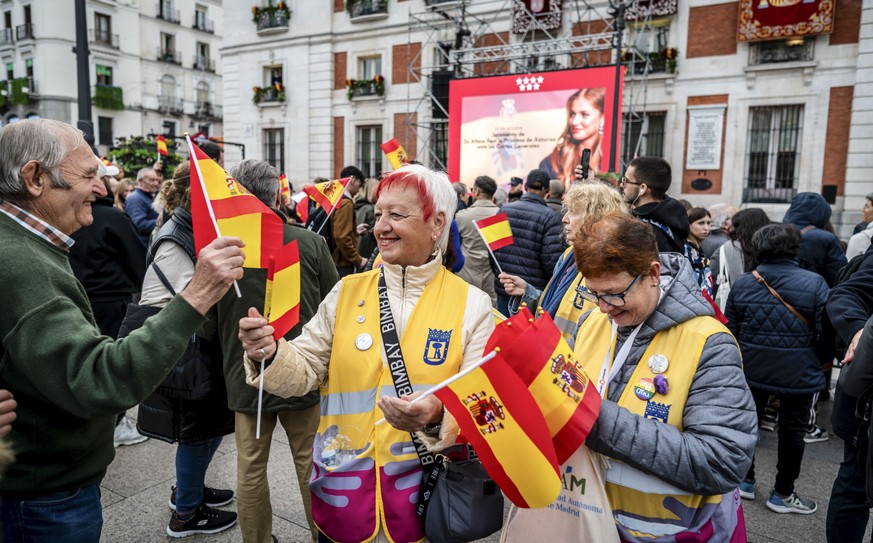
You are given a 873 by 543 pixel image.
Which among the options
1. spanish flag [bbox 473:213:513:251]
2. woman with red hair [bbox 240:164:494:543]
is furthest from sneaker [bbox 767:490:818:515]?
woman with red hair [bbox 240:164:494:543]

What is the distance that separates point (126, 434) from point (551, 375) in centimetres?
399

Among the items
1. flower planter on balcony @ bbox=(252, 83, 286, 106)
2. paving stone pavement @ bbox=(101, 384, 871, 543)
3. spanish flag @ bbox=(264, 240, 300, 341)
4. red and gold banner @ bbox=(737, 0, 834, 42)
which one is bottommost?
paving stone pavement @ bbox=(101, 384, 871, 543)

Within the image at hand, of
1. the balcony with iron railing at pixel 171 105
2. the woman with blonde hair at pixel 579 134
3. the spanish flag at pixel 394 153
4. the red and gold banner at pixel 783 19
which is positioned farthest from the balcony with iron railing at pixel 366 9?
the balcony with iron railing at pixel 171 105

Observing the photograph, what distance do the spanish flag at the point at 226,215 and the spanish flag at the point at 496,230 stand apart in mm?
2316

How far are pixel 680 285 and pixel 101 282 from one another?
12.9ft

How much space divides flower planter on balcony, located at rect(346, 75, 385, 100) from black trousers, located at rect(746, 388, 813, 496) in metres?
17.7

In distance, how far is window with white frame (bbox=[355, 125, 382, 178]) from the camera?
66.3 feet

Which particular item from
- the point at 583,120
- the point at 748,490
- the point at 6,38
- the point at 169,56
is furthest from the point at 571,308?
the point at 6,38

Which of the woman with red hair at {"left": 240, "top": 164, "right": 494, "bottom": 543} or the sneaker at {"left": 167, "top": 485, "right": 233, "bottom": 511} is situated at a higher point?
the woman with red hair at {"left": 240, "top": 164, "right": 494, "bottom": 543}

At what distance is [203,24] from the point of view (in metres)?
42.1

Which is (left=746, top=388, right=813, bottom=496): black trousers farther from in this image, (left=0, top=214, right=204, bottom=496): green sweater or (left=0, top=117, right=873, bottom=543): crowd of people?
(left=0, top=214, right=204, bottom=496): green sweater

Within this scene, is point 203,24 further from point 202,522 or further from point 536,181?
point 202,522

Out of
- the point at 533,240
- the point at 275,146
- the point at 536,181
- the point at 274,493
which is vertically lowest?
the point at 274,493

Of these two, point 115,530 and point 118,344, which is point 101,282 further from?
point 118,344
